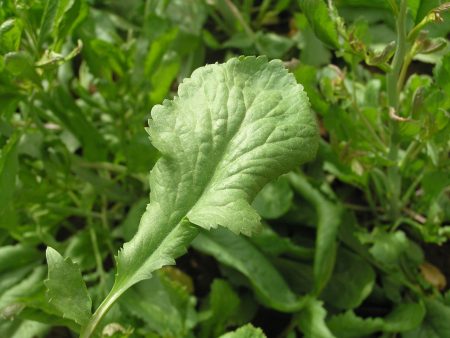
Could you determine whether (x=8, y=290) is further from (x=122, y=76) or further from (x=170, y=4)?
(x=170, y=4)

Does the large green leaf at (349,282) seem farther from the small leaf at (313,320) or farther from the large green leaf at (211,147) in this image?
the large green leaf at (211,147)

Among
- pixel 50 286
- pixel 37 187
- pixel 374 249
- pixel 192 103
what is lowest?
pixel 374 249

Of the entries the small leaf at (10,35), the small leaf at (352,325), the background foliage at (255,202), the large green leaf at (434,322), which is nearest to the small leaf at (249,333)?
the background foliage at (255,202)

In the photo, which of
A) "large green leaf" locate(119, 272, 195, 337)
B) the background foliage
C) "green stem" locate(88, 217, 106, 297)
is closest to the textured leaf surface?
the background foliage

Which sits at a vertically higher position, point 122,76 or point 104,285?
point 122,76

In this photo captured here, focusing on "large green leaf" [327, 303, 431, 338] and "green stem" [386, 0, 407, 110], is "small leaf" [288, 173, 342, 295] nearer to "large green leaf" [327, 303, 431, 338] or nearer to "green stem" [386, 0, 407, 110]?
"large green leaf" [327, 303, 431, 338]

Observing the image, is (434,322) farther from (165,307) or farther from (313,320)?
(165,307)

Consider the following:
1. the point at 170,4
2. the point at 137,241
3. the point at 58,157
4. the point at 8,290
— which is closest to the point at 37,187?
the point at 58,157
